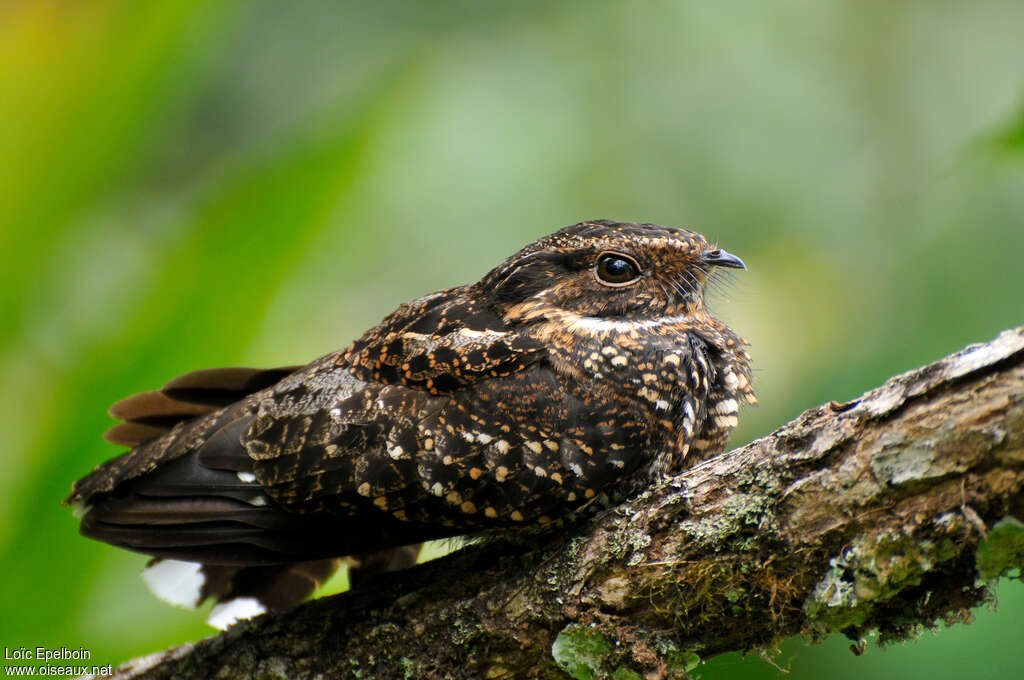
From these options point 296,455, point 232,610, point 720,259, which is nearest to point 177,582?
point 232,610

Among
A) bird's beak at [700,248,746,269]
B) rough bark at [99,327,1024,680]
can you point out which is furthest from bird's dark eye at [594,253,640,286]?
rough bark at [99,327,1024,680]

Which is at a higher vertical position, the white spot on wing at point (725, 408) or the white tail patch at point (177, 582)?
the white spot on wing at point (725, 408)

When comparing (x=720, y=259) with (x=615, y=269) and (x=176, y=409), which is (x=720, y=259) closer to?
(x=615, y=269)

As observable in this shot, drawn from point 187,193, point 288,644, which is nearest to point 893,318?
point 288,644

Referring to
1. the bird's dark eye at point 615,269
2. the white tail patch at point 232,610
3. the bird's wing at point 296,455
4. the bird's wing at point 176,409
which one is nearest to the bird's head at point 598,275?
the bird's dark eye at point 615,269

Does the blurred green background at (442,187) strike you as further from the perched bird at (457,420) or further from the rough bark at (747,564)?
the rough bark at (747,564)

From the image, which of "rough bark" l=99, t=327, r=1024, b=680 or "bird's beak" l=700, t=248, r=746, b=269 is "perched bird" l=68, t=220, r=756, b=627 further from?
"rough bark" l=99, t=327, r=1024, b=680
